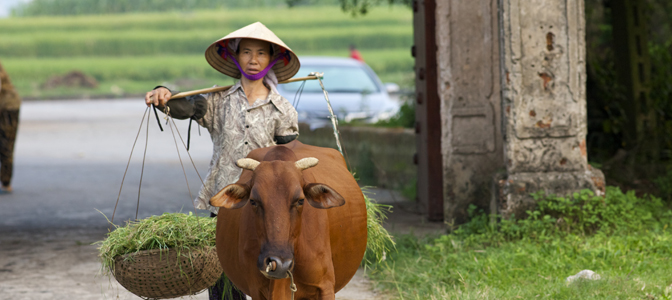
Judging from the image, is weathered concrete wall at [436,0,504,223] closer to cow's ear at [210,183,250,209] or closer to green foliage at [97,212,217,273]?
green foliage at [97,212,217,273]

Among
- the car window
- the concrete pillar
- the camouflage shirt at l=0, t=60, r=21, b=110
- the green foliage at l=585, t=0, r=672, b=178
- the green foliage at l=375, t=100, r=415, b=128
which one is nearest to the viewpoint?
the concrete pillar

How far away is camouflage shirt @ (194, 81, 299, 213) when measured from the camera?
407 cm

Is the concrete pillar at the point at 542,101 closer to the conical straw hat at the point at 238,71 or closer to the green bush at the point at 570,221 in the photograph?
the green bush at the point at 570,221

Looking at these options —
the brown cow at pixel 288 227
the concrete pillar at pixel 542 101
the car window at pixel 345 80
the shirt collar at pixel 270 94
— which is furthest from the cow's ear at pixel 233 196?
the car window at pixel 345 80

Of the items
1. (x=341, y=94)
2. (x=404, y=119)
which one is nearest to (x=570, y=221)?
(x=404, y=119)

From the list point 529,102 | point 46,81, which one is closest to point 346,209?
point 529,102

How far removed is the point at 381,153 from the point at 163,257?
633cm

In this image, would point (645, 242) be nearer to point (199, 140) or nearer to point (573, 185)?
point (573, 185)

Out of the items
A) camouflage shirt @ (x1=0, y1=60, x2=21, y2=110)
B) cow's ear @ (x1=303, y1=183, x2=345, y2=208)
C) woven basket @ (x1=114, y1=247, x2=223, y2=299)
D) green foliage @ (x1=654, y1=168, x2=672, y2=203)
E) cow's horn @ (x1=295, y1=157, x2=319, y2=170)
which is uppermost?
camouflage shirt @ (x1=0, y1=60, x2=21, y2=110)

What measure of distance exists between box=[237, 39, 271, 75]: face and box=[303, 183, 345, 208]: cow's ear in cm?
110

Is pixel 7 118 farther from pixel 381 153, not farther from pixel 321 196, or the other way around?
pixel 321 196

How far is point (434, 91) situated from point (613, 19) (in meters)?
2.43

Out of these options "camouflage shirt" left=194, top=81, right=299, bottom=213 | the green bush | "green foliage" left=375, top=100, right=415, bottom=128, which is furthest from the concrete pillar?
"green foliage" left=375, top=100, right=415, bottom=128

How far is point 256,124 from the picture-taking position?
13.3ft
